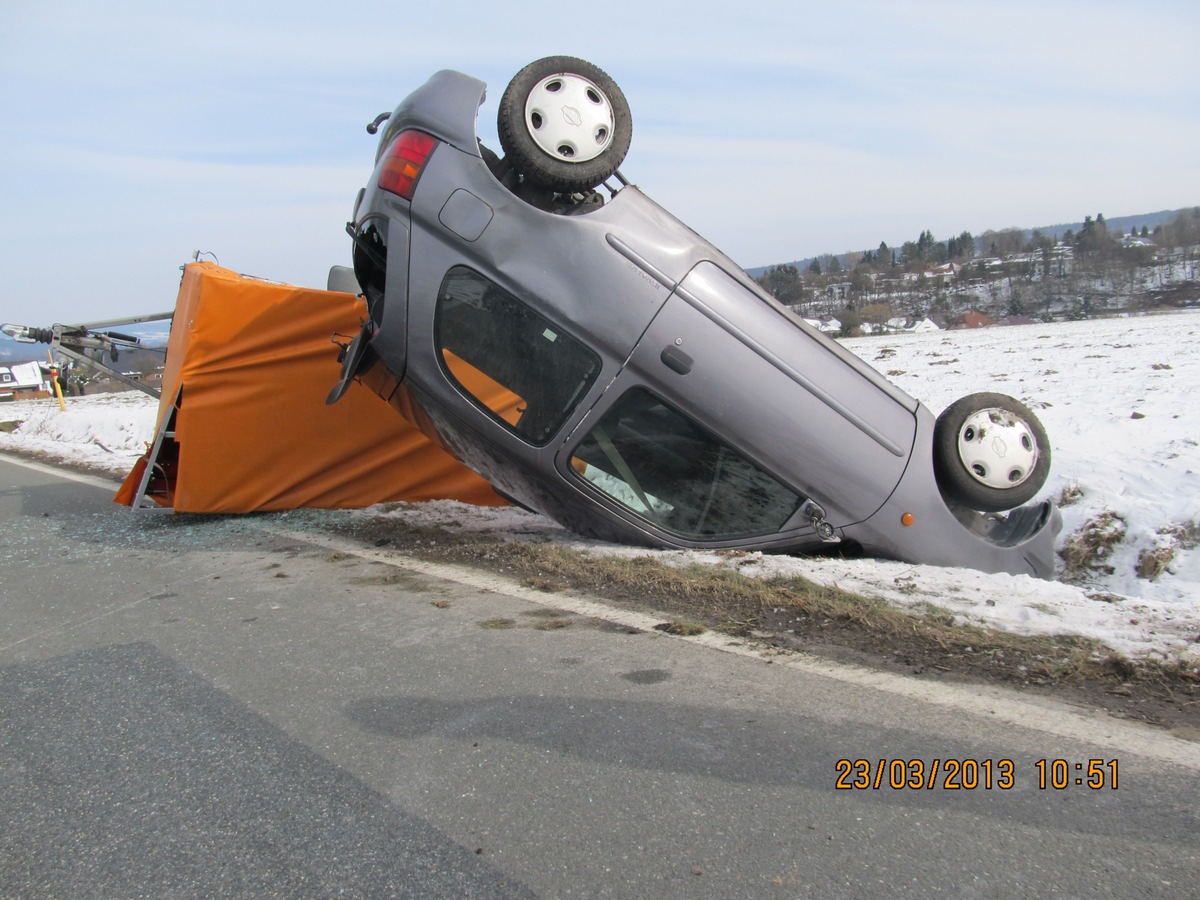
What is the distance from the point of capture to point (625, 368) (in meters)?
4.52

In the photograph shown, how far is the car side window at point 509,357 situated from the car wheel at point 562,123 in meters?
0.66

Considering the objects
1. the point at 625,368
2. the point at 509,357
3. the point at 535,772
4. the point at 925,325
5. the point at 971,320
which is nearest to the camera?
the point at 535,772

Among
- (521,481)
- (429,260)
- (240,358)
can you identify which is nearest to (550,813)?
(521,481)

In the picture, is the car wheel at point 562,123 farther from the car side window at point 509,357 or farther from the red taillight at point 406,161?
the car side window at point 509,357

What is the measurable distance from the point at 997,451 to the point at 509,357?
8.94 ft

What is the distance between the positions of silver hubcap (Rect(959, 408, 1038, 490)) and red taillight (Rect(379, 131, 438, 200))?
328 centimetres

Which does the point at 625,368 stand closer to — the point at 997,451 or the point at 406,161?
the point at 406,161

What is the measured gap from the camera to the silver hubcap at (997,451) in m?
4.77

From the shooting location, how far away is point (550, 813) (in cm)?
238

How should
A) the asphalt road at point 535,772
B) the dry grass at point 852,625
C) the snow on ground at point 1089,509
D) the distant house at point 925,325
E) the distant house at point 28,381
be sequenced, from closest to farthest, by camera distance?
the asphalt road at point 535,772
the dry grass at point 852,625
the snow on ground at point 1089,509
the distant house at point 925,325
the distant house at point 28,381

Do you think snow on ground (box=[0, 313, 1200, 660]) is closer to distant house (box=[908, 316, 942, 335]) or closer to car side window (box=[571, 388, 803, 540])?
car side window (box=[571, 388, 803, 540])

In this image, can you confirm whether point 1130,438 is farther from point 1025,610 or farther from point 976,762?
point 976,762

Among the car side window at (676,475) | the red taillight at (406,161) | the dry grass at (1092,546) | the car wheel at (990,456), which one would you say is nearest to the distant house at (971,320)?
the dry grass at (1092,546)

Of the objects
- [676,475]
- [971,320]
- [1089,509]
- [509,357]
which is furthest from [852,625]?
[971,320]
